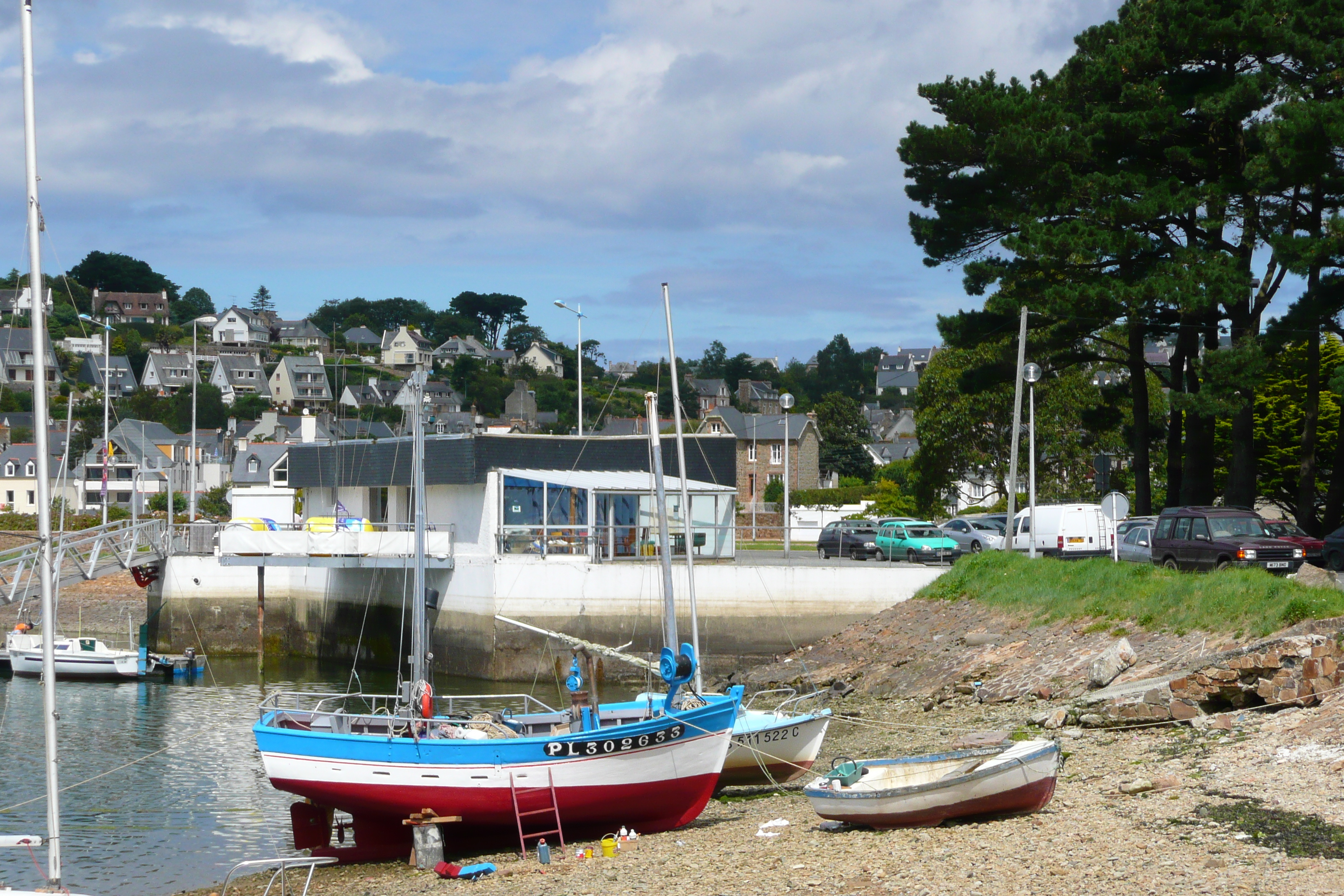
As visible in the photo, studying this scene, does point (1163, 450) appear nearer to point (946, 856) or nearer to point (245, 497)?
point (245, 497)

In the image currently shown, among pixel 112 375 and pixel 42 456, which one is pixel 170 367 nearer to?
pixel 112 375

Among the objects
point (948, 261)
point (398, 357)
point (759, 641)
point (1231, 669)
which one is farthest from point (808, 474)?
point (398, 357)

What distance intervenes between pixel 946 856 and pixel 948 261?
31323 millimetres

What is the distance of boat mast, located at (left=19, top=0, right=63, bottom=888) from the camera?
1409 cm

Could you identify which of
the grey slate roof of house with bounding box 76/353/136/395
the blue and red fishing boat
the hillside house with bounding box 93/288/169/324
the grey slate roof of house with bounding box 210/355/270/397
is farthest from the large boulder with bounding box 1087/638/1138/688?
the hillside house with bounding box 93/288/169/324

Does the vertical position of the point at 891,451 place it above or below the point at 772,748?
above

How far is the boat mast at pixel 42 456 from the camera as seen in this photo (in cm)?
1409

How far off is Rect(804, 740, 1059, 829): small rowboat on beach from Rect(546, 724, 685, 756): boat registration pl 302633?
283cm

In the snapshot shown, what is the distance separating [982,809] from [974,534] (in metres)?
29.6

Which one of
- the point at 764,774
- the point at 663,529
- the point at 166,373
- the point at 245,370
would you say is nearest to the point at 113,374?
the point at 166,373

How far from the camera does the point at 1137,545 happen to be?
35500mm

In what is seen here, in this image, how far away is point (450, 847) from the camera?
62.0 ft

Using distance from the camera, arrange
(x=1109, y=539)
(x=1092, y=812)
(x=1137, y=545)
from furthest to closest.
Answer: (x=1109, y=539) < (x=1137, y=545) < (x=1092, y=812)

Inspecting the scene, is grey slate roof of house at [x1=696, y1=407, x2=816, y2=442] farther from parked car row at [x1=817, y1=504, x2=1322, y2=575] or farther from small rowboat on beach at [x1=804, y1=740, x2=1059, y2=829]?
small rowboat on beach at [x1=804, y1=740, x2=1059, y2=829]
